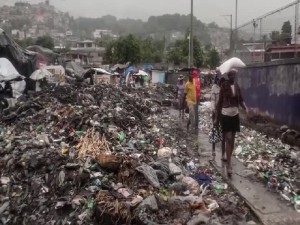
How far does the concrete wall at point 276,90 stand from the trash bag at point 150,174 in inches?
186

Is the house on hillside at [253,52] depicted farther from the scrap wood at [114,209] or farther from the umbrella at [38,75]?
the scrap wood at [114,209]

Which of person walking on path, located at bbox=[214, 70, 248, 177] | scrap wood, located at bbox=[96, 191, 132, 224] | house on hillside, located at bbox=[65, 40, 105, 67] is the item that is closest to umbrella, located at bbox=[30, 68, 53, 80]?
person walking on path, located at bbox=[214, 70, 248, 177]

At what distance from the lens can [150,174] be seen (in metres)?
6.19

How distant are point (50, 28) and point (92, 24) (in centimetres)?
1557

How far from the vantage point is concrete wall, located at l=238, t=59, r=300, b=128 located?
394 inches

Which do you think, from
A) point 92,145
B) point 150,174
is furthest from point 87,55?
point 150,174

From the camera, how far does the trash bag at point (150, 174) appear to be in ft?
19.7

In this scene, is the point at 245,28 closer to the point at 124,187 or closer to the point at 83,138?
the point at 83,138

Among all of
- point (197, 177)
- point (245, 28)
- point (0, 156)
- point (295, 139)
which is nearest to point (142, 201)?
point (197, 177)

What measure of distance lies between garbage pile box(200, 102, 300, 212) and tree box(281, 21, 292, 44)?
2.98 meters

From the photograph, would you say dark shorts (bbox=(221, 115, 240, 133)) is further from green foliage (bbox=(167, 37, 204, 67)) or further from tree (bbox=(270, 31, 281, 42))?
green foliage (bbox=(167, 37, 204, 67))

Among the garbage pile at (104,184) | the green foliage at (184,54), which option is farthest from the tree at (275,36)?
the green foliage at (184,54)

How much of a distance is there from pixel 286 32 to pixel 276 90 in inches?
77.8

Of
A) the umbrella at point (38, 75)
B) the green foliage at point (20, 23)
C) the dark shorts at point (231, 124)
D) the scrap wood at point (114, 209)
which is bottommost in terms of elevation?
the scrap wood at point (114, 209)
